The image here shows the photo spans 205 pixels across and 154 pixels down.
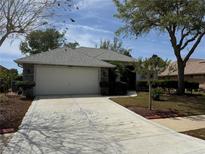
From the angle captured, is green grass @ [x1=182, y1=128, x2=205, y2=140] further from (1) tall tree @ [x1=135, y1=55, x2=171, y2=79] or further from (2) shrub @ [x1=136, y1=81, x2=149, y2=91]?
(2) shrub @ [x1=136, y1=81, x2=149, y2=91]

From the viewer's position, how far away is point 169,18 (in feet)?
61.0

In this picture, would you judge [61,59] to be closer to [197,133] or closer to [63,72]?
[63,72]

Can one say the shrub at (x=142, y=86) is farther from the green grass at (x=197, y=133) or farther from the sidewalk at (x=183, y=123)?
the green grass at (x=197, y=133)

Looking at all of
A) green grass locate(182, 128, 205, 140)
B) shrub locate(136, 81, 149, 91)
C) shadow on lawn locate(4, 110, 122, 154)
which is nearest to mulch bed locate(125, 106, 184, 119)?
green grass locate(182, 128, 205, 140)

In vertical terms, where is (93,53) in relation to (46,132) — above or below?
above

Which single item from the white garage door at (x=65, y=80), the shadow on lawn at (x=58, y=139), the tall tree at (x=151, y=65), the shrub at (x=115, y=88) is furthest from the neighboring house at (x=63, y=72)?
the shadow on lawn at (x=58, y=139)

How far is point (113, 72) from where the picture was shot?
2448cm

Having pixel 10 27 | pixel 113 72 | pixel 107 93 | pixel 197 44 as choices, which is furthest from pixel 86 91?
pixel 10 27

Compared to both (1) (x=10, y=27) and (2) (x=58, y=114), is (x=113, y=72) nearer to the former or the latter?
(2) (x=58, y=114)

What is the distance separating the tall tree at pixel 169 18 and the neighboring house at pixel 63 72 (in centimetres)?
412

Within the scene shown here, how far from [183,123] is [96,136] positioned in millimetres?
4291

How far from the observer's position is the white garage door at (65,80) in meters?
20.8

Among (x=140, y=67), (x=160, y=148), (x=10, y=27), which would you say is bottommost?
(x=160, y=148)

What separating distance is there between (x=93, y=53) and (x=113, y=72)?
583cm
